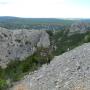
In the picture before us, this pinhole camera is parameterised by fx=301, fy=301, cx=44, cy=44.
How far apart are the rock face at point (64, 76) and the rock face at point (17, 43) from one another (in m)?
12.4

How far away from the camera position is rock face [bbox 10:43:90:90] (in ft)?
35.2

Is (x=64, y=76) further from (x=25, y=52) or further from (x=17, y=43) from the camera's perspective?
(x=17, y=43)

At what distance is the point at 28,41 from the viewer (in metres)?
32.4

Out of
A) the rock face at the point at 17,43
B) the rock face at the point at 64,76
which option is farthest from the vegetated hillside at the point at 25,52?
the rock face at the point at 64,76

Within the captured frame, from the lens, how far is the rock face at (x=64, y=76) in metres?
10.7

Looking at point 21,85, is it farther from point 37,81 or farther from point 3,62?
point 3,62

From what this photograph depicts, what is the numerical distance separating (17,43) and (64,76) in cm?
1920

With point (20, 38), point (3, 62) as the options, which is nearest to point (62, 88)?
point (3, 62)

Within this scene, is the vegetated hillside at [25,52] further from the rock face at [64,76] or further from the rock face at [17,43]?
the rock face at [64,76]

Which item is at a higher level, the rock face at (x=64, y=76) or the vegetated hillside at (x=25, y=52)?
the rock face at (x=64, y=76)

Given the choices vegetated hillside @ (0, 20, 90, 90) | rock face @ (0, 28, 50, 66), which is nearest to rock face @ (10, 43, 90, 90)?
vegetated hillside @ (0, 20, 90, 90)

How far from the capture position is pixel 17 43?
99.7 feet

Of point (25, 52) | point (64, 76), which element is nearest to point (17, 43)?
point (25, 52)

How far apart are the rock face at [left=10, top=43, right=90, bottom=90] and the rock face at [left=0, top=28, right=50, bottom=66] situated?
12412 millimetres
